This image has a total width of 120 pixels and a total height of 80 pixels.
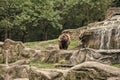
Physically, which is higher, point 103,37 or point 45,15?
point 103,37

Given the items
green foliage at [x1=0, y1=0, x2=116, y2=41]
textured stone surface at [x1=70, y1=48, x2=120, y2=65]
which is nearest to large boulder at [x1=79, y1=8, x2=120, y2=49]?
textured stone surface at [x1=70, y1=48, x2=120, y2=65]

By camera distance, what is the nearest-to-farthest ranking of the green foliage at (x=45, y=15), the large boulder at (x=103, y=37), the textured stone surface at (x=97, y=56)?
1. the textured stone surface at (x=97, y=56)
2. the large boulder at (x=103, y=37)
3. the green foliage at (x=45, y=15)

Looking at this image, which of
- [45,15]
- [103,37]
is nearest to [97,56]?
[103,37]

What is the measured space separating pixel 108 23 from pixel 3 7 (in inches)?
726

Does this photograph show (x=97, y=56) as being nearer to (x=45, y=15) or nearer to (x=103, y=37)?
(x=103, y=37)

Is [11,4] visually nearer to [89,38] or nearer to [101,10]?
[101,10]

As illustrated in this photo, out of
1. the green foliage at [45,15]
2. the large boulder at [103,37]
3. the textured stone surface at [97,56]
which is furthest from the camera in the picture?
the green foliage at [45,15]

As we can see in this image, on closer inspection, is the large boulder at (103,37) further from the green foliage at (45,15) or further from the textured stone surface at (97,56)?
the green foliage at (45,15)

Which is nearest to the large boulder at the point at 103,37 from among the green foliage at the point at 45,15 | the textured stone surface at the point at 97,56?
the textured stone surface at the point at 97,56

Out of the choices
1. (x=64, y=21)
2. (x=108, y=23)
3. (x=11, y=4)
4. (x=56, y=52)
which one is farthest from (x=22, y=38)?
(x=56, y=52)

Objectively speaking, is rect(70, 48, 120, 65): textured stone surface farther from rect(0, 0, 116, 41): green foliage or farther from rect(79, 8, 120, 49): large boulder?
rect(0, 0, 116, 41): green foliage

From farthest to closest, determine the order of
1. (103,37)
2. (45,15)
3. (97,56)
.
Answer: (45,15), (103,37), (97,56)

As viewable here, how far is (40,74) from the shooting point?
13797 mm

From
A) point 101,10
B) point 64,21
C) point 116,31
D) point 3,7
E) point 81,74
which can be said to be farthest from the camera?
point 64,21
